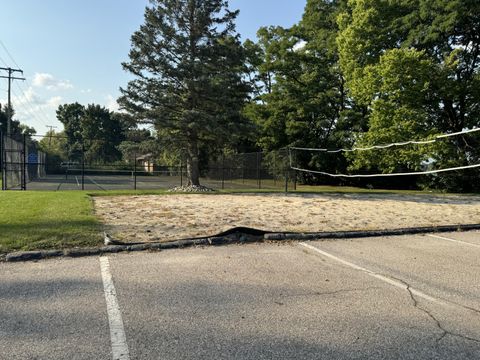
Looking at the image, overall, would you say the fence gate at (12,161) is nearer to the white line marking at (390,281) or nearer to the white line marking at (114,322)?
the white line marking at (114,322)

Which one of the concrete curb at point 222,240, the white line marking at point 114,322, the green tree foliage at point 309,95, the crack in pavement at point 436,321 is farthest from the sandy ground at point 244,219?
the green tree foliage at point 309,95

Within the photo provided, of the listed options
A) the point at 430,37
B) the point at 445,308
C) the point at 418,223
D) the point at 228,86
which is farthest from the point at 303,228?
the point at 430,37

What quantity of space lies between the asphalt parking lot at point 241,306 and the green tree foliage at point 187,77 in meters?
13.7

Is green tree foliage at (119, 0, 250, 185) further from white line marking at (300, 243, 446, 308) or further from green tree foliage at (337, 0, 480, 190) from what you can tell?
white line marking at (300, 243, 446, 308)

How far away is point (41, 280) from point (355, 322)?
141 inches

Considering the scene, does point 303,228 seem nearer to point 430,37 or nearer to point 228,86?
point 228,86

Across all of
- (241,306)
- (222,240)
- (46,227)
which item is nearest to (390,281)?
(241,306)

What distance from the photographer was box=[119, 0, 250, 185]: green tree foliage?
19109 millimetres

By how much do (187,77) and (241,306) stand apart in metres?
16.8

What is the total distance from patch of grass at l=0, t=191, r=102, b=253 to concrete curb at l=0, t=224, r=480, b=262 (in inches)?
11.7

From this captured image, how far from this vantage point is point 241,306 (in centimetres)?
397

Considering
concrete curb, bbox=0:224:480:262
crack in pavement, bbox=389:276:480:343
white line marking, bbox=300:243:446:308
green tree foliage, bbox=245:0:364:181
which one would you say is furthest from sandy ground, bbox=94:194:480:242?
green tree foliage, bbox=245:0:364:181

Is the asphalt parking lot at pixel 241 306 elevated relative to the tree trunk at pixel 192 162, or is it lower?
lower

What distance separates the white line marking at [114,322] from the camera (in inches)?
117
